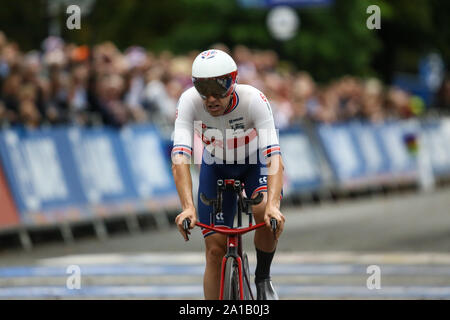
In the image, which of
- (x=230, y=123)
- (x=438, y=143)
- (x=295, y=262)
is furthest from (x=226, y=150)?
(x=438, y=143)

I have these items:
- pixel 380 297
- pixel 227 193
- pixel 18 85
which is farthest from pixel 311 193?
pixel 227 193

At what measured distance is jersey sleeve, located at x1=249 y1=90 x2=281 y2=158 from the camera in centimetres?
714

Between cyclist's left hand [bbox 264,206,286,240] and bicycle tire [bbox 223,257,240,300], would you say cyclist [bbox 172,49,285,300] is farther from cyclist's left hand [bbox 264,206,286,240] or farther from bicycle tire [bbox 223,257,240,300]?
bicycle tire [bbox 223,257,240,300]

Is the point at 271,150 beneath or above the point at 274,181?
above

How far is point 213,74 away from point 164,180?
10114 mm

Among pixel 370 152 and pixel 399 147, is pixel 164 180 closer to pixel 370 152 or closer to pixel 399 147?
pixel 370 152

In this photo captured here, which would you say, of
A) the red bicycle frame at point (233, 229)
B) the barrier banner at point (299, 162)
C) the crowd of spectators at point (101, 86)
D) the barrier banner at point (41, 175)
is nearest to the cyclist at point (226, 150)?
the red bicycle frame at point (233, 229)

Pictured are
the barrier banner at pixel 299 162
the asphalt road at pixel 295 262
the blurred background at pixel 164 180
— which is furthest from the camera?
the barrier banner at pixel 299 162

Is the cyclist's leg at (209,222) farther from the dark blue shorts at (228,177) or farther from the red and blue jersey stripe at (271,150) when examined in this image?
the red and blue jersey stripe at (271,150)

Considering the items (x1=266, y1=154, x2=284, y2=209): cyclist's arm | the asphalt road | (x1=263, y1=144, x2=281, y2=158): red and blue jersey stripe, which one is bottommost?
the asphalt road

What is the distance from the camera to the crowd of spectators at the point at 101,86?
14266mm

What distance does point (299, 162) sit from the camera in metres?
21.1

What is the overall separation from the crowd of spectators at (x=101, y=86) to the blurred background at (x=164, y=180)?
0.09 ft

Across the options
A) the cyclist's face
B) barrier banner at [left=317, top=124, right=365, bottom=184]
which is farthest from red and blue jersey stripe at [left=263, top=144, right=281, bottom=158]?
barrier banner at [left=317, top=124, right=365, bottom=184]
